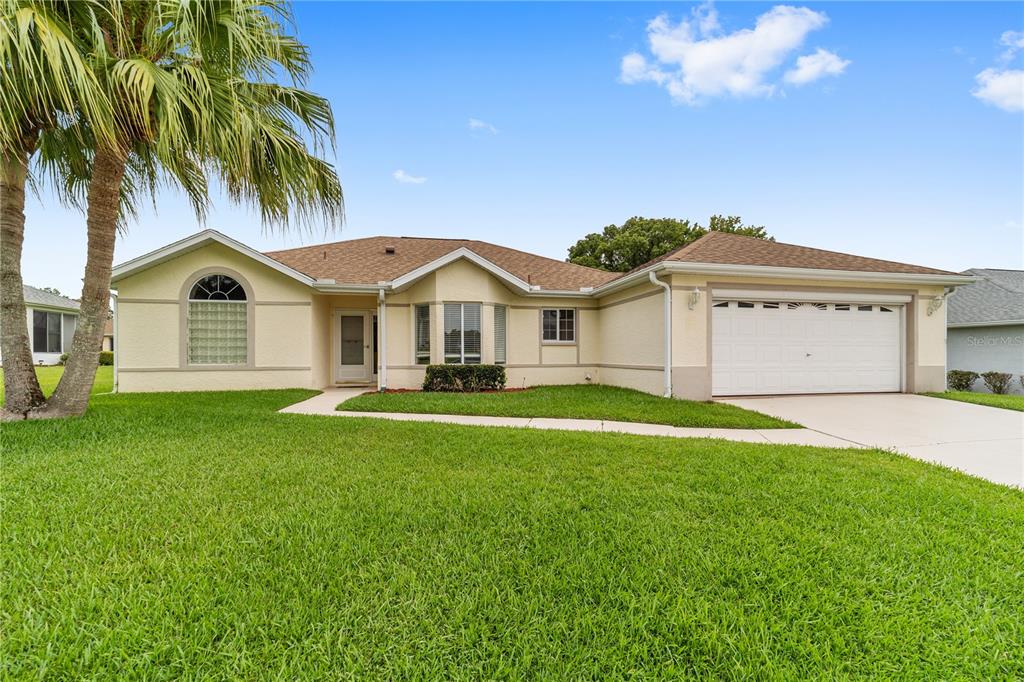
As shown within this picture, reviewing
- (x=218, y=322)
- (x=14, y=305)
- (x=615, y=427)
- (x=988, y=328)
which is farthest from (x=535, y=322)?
(x=988, y=328)

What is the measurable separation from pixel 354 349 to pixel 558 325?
686cm

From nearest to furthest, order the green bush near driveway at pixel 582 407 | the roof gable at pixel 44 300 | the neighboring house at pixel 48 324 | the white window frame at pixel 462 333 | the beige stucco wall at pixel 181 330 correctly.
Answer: the green bush near driveway at pixel 582 407
the beige stucco wall at pixel 181 330
the white window frame at pixel 462 333
the roof gable at pixel 44 300
the neighboring house at pixel 48 324

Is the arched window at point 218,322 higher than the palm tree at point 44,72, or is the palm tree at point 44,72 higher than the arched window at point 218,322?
the palm tree at point 44,72

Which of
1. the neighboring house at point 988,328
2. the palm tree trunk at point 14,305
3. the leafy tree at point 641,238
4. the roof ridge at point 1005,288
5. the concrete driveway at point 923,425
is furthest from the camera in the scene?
the leafy tree at point 641,238

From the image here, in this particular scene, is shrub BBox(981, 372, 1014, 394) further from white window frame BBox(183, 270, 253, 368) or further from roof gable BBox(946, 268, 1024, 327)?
white window frame BBox(183, 270, 253, 368)

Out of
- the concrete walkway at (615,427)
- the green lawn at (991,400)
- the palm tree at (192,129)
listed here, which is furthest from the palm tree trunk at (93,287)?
the green lawn at (991,400)

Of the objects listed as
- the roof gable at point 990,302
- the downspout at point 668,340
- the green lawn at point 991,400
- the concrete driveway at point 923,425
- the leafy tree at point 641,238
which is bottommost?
the concrete driveway at point 923,425

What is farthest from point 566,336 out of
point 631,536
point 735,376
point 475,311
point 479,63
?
point 631,536

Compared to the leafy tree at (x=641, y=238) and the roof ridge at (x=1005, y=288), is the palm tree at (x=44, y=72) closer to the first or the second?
the roof ridge at (x=1005, y=288)

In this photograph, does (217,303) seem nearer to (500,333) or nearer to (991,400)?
(500,333)

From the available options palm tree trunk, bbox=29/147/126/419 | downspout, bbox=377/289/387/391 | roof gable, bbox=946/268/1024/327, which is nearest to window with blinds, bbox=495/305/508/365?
downspout, bbox=377/289/387/391

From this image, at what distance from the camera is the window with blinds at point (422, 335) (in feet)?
39.9

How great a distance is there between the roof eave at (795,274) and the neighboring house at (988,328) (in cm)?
491

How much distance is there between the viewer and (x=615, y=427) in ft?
23.1
